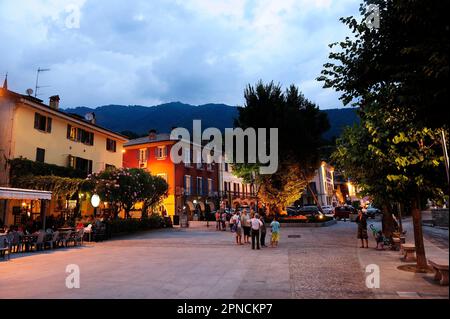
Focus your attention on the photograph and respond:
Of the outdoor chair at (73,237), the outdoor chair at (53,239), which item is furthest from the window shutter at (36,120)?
the outdoor chair at (53,239)

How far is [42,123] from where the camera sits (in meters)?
23.6

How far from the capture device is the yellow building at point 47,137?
21.1 metres

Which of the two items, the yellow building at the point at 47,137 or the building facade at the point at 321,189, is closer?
the yellow building at the point at 47,137

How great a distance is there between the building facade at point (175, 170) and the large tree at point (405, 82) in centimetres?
3074

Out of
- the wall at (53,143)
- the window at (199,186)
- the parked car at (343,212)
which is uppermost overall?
the wall at (53,143)

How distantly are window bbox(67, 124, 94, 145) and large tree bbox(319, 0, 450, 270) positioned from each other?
23876 millimetres

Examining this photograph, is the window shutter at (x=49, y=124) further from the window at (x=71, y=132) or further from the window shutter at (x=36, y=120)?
the window at (x=71, y=132)

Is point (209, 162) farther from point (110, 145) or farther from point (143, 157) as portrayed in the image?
point (110, 145)

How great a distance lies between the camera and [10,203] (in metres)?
20.6

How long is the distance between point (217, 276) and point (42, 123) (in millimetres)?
20939

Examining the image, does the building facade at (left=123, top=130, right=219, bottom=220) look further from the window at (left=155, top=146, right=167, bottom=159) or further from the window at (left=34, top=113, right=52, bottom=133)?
the window at (left=34, top=113, right=52, bottom=133)
